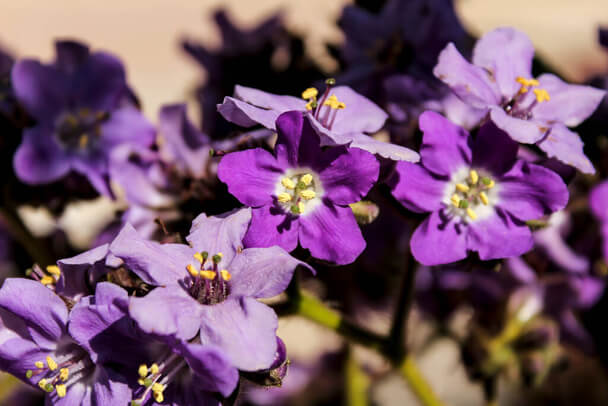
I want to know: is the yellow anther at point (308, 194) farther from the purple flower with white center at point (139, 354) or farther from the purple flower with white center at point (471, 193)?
the purple flower with white center at point (139, 354)

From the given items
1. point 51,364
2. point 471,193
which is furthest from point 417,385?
point 51,364

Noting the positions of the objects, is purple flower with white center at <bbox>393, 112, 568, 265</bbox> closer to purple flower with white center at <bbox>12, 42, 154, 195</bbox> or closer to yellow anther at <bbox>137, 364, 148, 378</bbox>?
yellow anther at <bbox>137, 364, 148, 378</bbox>

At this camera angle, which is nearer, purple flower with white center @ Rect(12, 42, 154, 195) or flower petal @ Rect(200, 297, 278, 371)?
flower petal @ Rect(200, 297, 278, 371)

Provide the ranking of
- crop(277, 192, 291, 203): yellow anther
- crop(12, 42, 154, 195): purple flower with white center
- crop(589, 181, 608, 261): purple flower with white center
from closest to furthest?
crop(277, 192, 291, 203): yellow anther → crop(12, 42, 154, 195): purple flower with white center → crop(589, 181, 608, 261): purple flower with white center

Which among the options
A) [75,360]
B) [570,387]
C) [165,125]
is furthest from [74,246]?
[570,387]

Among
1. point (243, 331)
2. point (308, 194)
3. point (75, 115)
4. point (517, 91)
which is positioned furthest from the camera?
point (75, 115)

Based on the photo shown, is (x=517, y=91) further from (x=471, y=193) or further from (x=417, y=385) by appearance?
(x=417, y=385)

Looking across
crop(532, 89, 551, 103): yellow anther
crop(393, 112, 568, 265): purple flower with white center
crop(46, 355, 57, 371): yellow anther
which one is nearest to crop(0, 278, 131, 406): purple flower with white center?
crop(46, 355, 57, 371): yellow anther
